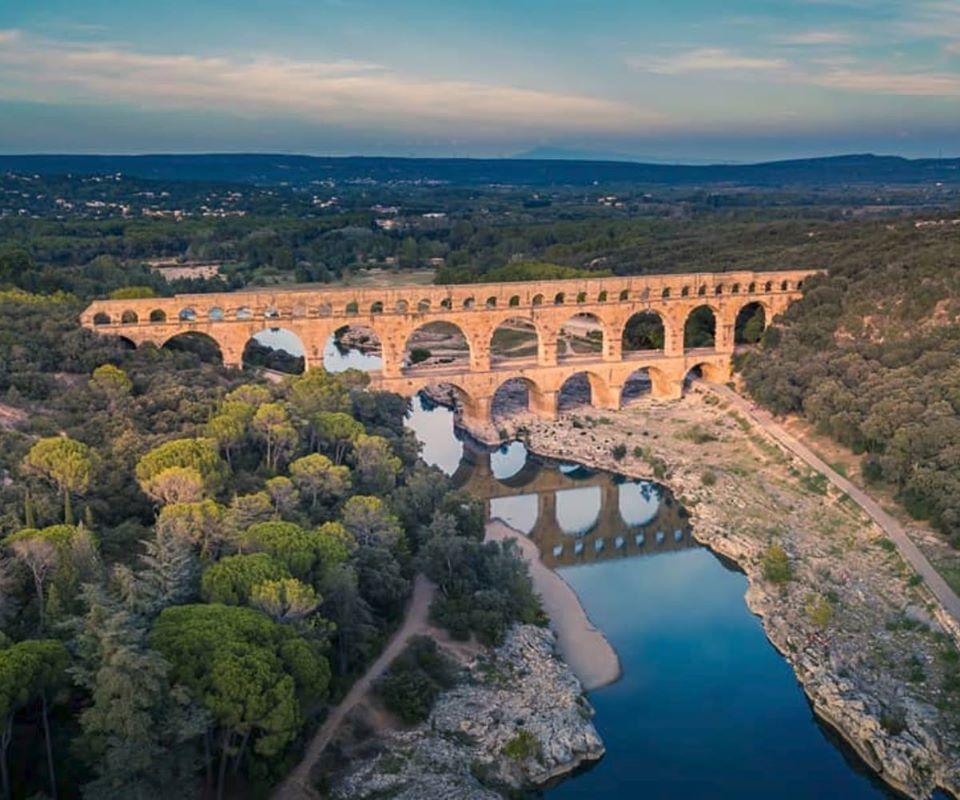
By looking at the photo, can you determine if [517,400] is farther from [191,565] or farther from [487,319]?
[191,565]

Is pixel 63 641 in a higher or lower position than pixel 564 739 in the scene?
higher

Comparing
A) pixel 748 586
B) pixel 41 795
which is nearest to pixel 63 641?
pixel 41 795

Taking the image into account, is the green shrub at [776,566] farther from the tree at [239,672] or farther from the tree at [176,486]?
the tree at [176,486]

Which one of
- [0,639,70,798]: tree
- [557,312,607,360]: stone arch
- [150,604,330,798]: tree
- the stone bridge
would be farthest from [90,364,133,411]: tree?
[557,312,607,360]: stone arch

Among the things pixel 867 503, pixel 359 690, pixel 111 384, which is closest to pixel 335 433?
pixel 111 384

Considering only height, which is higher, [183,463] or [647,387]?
[183,463]

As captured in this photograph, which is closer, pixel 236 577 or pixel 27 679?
pixel 27 679

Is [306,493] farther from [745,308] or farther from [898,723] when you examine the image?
[745,308]
